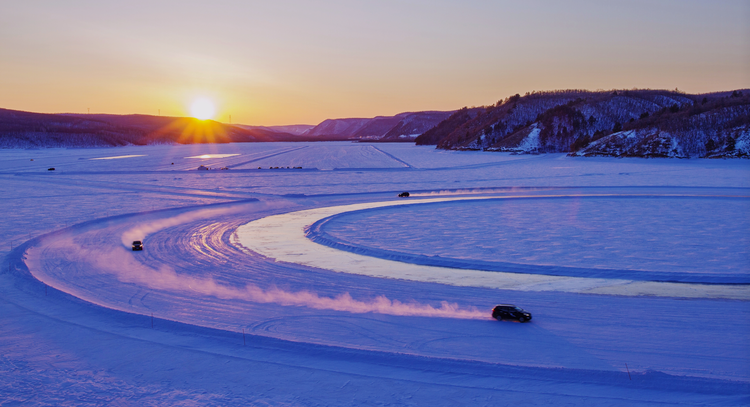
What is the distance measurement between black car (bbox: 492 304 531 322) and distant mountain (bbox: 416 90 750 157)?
67703 millimetres

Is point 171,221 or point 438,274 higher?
point 171,221

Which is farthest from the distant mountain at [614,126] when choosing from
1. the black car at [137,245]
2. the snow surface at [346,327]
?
the black car at [137,245]

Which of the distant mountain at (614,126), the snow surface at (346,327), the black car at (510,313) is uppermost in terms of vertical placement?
the distant mountain at (614,126)

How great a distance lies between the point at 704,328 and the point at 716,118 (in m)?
76.3

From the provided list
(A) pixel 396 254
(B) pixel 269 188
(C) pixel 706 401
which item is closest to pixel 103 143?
(B) pixel 269 188

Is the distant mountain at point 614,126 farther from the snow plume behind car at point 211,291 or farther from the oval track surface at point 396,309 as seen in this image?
the snow plume behind car at point 211,291

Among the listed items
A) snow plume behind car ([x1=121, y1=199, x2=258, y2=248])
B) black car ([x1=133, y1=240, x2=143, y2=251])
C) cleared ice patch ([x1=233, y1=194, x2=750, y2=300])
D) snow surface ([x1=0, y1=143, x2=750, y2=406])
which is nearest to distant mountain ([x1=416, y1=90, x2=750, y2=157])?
snow surface ([x1=0, y1=143, x2=750, y2=406])

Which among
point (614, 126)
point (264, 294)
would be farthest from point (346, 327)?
point (614, 126)

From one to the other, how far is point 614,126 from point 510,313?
101 metres

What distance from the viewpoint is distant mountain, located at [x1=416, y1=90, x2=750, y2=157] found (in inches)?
2729

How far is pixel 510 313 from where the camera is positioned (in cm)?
1170

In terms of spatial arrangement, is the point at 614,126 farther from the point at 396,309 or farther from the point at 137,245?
the point at 396,309

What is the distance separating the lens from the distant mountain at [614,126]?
69.3 m

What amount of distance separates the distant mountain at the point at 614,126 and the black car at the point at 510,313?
67.7 metres
